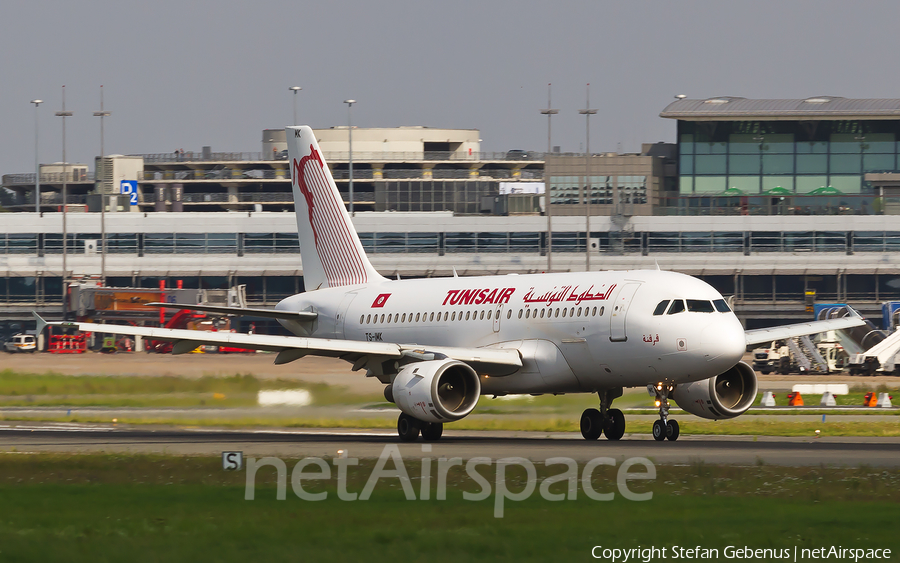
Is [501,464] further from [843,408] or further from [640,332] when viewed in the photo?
[843,408]

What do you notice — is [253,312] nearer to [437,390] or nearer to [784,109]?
[437,390]

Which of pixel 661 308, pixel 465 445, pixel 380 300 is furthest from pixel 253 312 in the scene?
pixel 661 308

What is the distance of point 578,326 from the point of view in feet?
111

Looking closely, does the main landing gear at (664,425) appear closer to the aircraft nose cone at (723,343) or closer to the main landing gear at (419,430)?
the aircraft nose cone at (723,343)

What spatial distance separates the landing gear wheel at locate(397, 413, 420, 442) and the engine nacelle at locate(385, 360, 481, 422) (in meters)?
0.77

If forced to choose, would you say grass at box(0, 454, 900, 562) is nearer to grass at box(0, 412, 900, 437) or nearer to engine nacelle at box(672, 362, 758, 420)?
engine nacelle at box(672, 362, 758, 420)

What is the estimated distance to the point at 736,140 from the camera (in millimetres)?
139250

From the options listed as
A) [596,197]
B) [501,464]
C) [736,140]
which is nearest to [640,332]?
[501,464]

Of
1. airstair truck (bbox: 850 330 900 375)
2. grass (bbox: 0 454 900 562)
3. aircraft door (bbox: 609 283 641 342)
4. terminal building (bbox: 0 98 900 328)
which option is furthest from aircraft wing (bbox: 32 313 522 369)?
terminal building (bbox: 0 98 900 328)

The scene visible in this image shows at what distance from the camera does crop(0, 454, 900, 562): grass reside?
590 inches

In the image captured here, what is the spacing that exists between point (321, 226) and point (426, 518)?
30174 mm

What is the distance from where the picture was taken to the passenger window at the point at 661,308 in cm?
3219

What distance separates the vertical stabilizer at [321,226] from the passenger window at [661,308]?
15.0 meters

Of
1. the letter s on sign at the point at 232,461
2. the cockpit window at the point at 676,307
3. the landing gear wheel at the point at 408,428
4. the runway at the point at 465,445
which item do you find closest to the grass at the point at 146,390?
the runway at the point at 465,445
